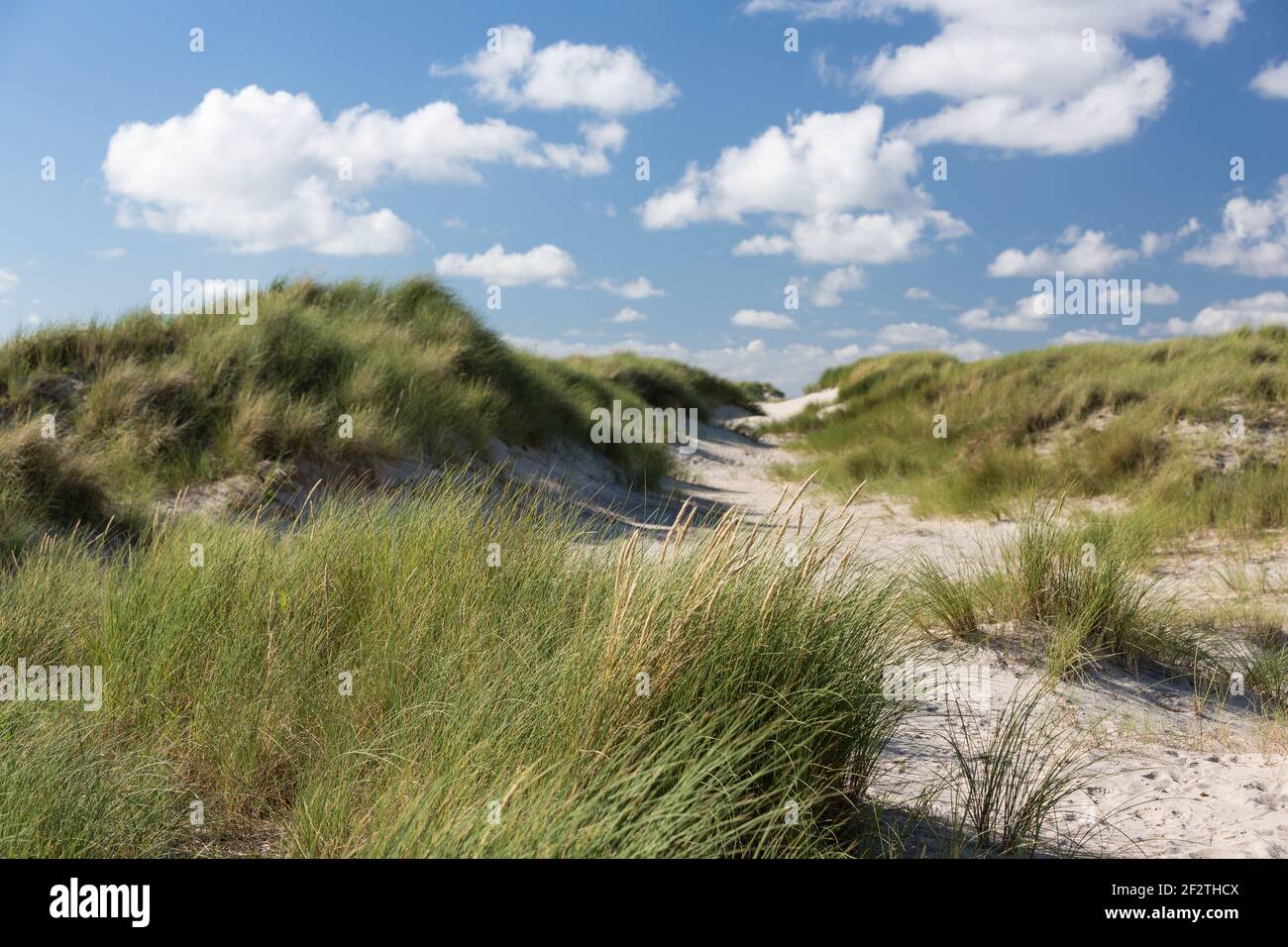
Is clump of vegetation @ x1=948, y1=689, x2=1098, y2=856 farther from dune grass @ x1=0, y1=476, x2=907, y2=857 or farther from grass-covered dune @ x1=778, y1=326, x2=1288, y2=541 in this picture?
grass-covered dune @ x1=778, y1=326, x2=1288, y2=541

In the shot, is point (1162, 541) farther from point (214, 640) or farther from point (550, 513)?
point (214, 640)

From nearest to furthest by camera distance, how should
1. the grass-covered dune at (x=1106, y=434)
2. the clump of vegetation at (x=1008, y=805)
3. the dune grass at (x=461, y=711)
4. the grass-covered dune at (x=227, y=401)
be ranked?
the dune grass at (x=461, y=711) → the clump of vegetation at (x=1008, y=805) → the grass-covered dune at (x=227, y=401) → the grass-covered dune at (x=1106, y=434)

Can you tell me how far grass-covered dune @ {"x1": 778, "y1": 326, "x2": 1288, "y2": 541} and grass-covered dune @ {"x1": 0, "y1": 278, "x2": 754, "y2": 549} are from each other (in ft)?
17.0

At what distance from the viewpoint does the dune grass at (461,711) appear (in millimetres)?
2328

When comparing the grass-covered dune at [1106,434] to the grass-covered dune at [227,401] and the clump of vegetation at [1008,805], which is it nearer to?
the clump of vegetation at [1008,805]

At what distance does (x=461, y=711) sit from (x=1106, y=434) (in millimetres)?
10326

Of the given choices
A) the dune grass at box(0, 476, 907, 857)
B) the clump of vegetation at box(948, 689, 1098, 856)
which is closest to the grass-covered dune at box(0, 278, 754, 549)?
the dune grass at box(0, 476, 907, 857)

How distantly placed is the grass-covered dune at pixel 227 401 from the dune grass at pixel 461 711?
3.18 meters

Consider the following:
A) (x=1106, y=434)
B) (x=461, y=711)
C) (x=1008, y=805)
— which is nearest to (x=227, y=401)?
(x=461, y=711)

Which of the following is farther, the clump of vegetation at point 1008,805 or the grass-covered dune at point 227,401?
the grass-covered dune at point 227,401

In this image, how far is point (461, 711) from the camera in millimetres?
2705

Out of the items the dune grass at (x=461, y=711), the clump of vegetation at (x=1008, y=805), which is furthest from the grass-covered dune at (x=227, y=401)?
the clump of vegetation at (x=1008, y=805)
